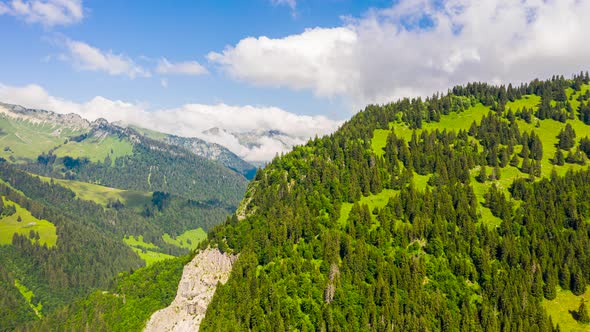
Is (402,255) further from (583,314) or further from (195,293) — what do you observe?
(195,293)

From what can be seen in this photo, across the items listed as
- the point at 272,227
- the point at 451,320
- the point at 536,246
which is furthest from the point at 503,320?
the point at 272,227

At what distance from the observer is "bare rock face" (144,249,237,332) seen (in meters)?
162

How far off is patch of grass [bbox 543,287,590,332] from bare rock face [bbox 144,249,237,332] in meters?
117

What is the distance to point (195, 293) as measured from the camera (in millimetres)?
167500

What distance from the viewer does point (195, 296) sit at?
6560 inches

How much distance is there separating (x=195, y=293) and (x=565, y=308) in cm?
13473

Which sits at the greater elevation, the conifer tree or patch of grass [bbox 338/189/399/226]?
patch of grass [bbox 338/189/399/226]

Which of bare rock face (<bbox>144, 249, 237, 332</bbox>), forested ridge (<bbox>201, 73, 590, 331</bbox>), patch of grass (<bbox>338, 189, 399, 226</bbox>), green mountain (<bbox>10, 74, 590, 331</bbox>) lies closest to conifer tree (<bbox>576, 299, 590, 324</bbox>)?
green mountain (<bbox>10, 74, 590, 331</bbox>)

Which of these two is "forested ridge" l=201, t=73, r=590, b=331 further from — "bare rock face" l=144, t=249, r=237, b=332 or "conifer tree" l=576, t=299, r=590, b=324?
"conifer tree" l=576, t=299, r=590, b=324

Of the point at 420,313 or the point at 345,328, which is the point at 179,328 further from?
the point at 420,313

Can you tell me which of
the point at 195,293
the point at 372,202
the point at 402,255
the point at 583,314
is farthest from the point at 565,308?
the point at 195,293

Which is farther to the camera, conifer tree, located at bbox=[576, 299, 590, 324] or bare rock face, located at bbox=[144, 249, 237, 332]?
bare rock face, located at bbox=[144, 249, 237, 332]

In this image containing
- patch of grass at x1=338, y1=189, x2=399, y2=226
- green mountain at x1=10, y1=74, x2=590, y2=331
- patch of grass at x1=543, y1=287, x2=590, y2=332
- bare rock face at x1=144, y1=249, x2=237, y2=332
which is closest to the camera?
patch of grass at x1=543, y1=287, x2=590, y2=332

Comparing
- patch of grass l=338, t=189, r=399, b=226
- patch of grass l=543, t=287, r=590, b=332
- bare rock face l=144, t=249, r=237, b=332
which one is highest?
patch of grass l=338, t=189, r=399, b=226
